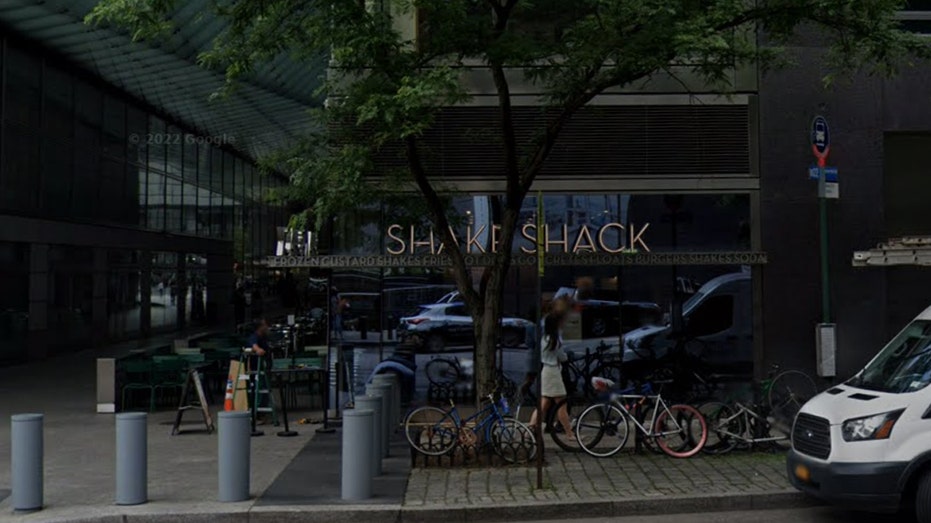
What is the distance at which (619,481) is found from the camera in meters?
9.19


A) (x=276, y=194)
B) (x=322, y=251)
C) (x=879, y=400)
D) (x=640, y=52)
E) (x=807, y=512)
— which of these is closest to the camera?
(x=879, y=400)

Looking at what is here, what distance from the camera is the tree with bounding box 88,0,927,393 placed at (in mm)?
9445

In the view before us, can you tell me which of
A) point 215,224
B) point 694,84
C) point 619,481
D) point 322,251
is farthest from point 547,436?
point 215,224

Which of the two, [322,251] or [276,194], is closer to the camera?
[276,194]

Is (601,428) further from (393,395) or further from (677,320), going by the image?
(677,320)

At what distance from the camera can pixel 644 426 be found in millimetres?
10555

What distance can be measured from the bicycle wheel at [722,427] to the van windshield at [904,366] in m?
2.16

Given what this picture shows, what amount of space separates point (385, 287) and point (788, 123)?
6.99 metres

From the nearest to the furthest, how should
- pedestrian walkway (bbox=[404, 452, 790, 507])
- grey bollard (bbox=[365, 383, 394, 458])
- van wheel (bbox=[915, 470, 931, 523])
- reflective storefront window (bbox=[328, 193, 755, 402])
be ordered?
1. van wheel (bbox=[915, 470, 931, 523])
2. pedestrian walkway (bbox=[404, 452, 790, 507])
3. grey bollard (bbox=[365, 383, 394, 458])
4. reflective storefront window (bbox=[328, 193, 755, 402])

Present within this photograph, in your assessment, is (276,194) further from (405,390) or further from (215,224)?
(215,224)

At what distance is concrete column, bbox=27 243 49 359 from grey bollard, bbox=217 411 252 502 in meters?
16.5

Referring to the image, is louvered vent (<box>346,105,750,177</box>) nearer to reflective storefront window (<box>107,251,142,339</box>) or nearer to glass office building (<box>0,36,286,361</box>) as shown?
glass office building (<box>0,36,286,361</box>)

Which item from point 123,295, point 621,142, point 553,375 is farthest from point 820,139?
point 123,295

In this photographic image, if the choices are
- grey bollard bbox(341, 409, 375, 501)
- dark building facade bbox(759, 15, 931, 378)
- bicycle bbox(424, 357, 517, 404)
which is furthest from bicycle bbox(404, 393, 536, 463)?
dark building facade bbox(759, 15, 931, 378)
